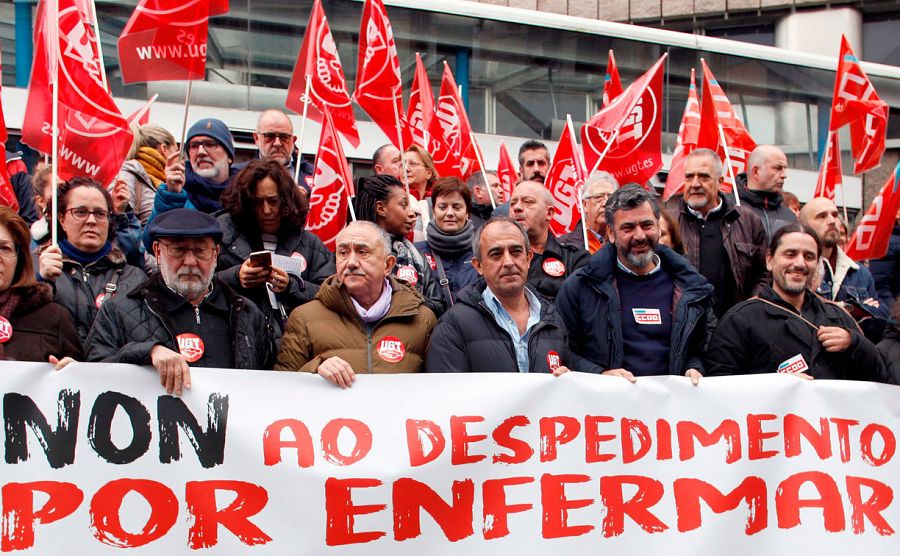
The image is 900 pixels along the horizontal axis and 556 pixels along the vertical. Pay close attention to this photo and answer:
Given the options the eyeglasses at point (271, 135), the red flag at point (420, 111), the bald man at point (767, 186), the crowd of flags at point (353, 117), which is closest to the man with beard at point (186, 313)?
the crowd of flags at point (353, 117)

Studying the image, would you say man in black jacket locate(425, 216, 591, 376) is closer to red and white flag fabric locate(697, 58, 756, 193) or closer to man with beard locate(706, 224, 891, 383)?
man with beard locate(706, 224, 891, 383)

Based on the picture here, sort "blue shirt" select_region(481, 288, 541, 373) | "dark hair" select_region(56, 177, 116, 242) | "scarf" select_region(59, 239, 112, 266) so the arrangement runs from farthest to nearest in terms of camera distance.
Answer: "dark hair" select_region(56, 177, 116, 242), "scarf" select_region(59, 239, 112, 266), "blue shirt" select_region(481, 288, 541, 373)

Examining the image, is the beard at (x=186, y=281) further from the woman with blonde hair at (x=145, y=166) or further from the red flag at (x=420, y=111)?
the red flag at (x=420, y=111)

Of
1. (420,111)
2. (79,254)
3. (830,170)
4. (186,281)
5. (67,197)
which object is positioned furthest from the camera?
(420,111)

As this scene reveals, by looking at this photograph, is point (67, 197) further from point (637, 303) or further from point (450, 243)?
point (637, 303)

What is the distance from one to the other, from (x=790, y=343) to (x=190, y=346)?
247 cm

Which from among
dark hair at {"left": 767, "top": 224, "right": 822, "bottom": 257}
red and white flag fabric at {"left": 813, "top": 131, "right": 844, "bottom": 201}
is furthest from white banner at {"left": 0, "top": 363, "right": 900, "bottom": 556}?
red and white flag fabric at {"left": 813, "top": 131, "right": 844, "bottom": 201}

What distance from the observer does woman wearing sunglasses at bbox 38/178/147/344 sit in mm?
4699

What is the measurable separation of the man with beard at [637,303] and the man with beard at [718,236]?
4.07 feet

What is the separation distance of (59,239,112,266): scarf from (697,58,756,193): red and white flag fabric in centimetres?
532

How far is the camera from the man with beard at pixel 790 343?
4.71 meters

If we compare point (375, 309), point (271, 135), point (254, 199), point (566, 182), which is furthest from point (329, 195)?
point (375, 309)

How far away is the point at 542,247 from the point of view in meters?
5.86

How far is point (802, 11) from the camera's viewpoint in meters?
21.7
